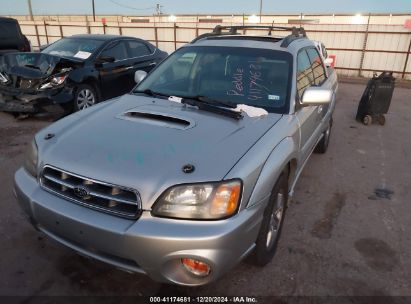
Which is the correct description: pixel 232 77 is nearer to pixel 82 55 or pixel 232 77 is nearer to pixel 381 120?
pixel 82 55

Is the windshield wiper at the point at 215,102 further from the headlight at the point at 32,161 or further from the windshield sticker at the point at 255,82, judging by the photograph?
the headlight at the point at 32,161

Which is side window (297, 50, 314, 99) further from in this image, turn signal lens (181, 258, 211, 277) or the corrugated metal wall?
the corrugated metal wall

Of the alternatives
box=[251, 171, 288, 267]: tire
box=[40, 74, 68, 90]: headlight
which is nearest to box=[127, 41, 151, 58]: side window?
box=[40, 74, 68, 90]: headlight

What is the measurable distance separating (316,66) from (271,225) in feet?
7.99

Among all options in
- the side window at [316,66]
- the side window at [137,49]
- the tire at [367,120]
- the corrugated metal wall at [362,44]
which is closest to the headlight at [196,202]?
the side window at [316,66]

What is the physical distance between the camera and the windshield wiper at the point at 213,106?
2.71m

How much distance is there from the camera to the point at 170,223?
6.32 ft

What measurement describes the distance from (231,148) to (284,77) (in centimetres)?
125

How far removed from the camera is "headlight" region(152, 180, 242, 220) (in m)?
1.96

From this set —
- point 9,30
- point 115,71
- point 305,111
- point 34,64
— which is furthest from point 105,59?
point 305,111

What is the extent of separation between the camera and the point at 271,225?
8.97ft

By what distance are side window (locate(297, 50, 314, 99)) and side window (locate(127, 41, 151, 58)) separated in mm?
4706

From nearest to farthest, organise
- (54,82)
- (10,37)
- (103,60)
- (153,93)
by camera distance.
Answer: (153,93)
(54,82)
(103,60)
(10,37)

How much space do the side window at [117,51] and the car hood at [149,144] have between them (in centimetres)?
446
